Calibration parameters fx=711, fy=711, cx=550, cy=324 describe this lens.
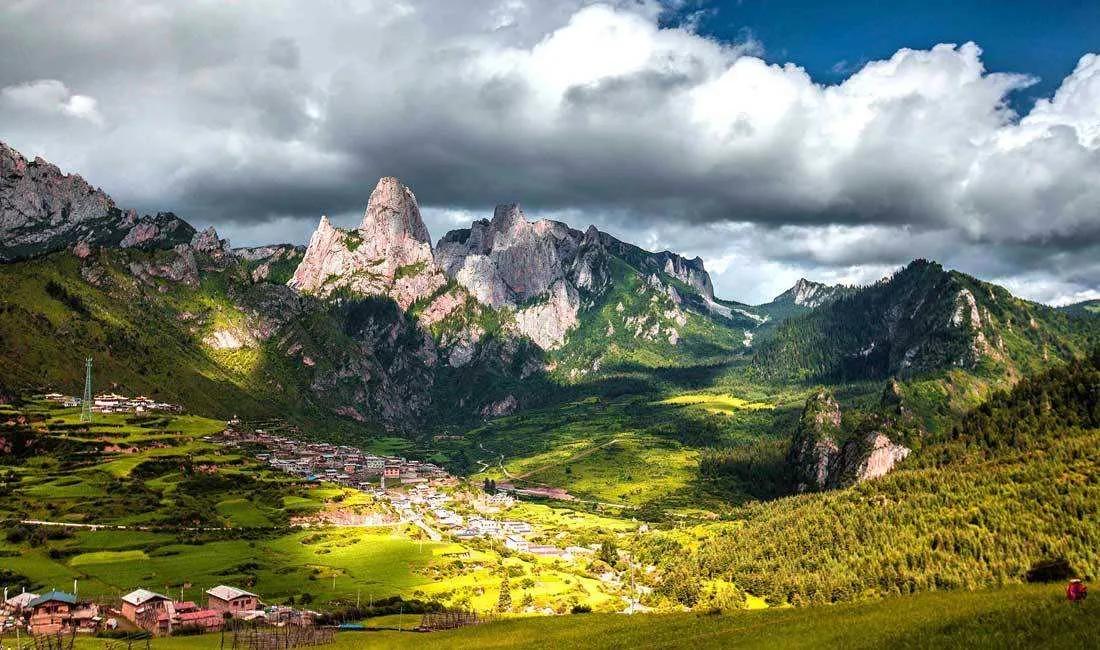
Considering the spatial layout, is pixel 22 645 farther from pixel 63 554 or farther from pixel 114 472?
pixel 114 472

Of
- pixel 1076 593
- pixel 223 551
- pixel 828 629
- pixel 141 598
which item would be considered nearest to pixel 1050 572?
pixel 1076 593

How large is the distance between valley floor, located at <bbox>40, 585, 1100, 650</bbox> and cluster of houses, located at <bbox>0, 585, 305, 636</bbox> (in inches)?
396

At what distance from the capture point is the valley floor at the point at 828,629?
35.6 meters

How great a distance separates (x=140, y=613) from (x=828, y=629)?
92386mm

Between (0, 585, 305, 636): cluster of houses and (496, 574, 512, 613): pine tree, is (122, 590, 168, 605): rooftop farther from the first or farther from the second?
(496, 574, 512, 613): pine tree

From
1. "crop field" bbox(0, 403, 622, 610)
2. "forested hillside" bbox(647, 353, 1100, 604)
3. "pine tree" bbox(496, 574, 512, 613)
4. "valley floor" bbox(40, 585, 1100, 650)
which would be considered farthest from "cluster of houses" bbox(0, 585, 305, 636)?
"forested hillside" bbox(647, 353, 1100, 604)

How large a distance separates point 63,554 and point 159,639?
204 ft

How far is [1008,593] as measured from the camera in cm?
4847

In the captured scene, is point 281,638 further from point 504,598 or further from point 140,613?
point 504,598

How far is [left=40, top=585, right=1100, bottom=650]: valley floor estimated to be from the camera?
3556cm

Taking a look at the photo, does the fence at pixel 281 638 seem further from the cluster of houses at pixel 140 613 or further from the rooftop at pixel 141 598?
the rooftop at pixel 141 598

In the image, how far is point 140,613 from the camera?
9844 cm

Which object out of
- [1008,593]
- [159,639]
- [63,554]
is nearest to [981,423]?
[1008,593]

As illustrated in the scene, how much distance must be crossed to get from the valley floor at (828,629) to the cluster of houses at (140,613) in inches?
396
